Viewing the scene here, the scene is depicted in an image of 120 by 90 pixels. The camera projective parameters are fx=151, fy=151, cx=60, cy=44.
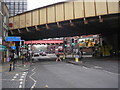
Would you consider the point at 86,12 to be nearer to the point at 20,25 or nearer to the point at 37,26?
the point at 37,26

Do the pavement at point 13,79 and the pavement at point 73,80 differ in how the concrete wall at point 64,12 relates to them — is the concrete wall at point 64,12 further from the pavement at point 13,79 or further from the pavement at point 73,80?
the pavement at point 13,79

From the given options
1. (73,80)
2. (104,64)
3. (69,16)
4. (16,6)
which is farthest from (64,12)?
(16,6)

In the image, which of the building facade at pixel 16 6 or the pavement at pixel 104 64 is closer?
the pavement at pixel 104 64

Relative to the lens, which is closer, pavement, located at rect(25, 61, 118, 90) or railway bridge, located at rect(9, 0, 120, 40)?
pavement, located at rect(25, 61, 118, 90)

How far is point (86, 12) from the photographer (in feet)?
82.7

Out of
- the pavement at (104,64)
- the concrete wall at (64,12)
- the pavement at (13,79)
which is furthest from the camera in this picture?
the concrete wall at (64,12)

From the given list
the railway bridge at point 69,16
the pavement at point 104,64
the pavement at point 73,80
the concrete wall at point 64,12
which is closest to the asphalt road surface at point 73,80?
the pavement at point 73,80

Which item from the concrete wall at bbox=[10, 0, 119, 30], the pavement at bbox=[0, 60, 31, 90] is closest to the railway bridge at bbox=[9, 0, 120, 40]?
the concrete wall at bbox=[10, 0, 119, 30]

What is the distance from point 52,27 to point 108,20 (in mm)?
10514

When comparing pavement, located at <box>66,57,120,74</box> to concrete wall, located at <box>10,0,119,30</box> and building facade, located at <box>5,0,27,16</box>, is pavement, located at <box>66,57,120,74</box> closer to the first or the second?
concrete wall, located at <box>10,0,119,30</box>

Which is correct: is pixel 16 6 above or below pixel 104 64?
above

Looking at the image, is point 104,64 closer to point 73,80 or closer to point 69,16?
point 69,16

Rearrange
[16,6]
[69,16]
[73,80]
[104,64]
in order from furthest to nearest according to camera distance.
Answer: [16,6] < [69,16] < [104,64] < [73,80]

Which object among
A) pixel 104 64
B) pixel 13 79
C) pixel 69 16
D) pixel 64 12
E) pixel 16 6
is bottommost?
pixel 104 64
